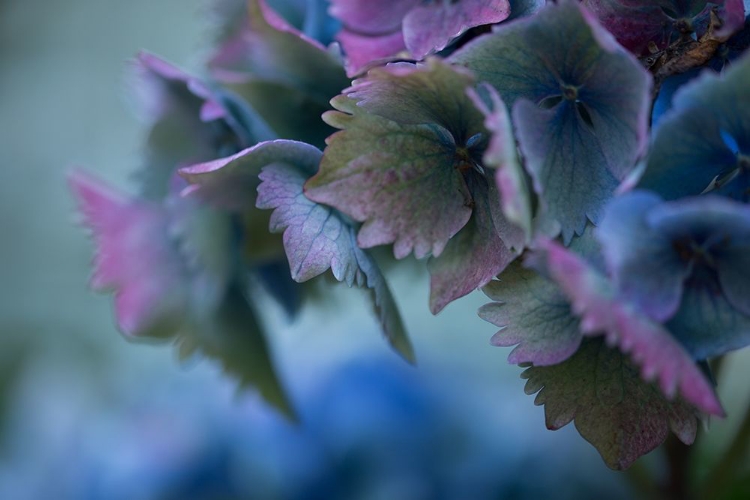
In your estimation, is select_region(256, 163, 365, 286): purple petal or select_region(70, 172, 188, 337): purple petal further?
select_region(70, 172, 188, 337): purple petal

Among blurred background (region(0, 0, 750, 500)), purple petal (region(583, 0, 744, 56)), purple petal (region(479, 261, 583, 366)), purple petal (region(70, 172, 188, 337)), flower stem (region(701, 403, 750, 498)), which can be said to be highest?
purple petal (region(583, 0, 744, 56))

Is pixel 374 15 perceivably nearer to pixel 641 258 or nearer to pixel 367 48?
pixel 367 48

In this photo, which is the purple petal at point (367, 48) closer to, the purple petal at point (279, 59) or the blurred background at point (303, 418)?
the purple petal at point (279, 59)

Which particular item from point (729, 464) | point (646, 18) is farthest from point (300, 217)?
point (729, 464)

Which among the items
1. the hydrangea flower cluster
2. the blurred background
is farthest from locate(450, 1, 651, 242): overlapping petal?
the blurred background

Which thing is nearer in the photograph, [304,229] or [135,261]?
[304,229]

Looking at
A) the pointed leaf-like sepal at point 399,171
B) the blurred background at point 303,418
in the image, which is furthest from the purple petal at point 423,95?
the blurred background at point 303,418

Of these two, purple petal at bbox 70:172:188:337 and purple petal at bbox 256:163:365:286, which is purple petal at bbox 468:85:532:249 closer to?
purple petal at bbox 256:163:365:286

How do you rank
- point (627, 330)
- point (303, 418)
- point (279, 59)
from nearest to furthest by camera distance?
1. point (627, 330)
2. point (279, 59)
3. point (303, 418)
